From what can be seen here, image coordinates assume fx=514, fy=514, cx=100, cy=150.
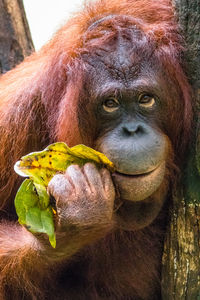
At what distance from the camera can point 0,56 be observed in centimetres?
420

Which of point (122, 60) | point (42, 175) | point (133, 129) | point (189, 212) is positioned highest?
point (122, 60)

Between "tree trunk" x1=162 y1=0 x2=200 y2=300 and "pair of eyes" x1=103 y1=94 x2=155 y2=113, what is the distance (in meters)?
0.21

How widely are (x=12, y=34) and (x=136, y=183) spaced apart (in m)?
2.47

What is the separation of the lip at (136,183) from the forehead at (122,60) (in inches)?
16.0

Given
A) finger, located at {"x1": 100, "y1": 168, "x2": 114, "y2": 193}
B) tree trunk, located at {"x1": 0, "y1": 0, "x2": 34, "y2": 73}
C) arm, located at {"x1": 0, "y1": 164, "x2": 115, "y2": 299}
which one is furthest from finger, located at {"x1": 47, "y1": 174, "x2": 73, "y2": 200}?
tree trunk, located at {"x1": 0, "y1": 0, "x2": 34, "y2": 73}

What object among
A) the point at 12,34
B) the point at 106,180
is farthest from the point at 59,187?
Answer: the point at 12,34

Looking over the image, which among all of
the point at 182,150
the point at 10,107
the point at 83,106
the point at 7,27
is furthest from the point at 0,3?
the point at 182,150

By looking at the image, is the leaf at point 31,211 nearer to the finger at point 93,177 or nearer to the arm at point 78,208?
the arm at point 78,208

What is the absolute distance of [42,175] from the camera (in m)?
2.16

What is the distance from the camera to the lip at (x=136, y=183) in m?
2.12

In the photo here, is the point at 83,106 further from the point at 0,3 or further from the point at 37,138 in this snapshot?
the point at 0,3

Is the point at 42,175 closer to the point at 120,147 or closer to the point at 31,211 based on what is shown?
the point at 31,211

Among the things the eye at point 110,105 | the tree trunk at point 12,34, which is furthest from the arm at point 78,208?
the tree trunk at point 12,34

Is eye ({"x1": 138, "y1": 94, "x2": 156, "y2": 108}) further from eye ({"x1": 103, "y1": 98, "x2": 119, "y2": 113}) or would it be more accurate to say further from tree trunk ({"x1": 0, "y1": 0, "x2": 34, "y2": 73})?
tree trunk ({"x1": 0, "y1": 0, "x2": 34, "y2": 73})
